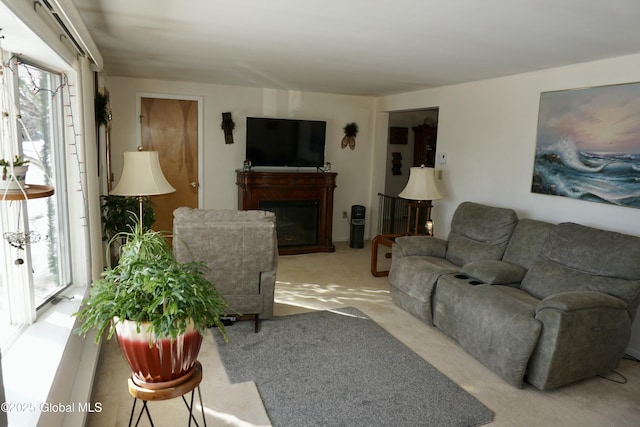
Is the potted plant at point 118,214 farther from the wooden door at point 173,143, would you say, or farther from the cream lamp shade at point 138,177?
the wooden door at point 173,143

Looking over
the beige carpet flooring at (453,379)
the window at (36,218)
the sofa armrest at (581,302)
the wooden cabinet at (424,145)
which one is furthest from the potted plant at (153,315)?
the wooden cabinet at (424,145)

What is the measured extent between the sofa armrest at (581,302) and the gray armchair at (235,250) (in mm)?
1963

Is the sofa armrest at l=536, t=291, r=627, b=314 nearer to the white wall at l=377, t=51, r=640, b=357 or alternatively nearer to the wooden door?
the white wall at l=377, t=51, r=640, b=357

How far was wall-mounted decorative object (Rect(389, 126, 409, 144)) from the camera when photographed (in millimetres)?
8625

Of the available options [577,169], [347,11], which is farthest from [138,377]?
[577,169]

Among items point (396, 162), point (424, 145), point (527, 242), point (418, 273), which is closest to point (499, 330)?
point (418, 273)

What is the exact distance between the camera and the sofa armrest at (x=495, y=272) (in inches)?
138

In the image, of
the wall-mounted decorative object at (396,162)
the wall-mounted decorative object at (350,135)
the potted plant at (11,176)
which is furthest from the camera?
the wall-mounted decorative object at (396,162)

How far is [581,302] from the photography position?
2.77 m

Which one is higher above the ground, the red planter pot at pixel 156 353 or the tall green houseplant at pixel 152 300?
the tall green houseplant at pixel 152 300

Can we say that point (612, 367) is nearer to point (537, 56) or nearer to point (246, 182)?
point (537, 56)

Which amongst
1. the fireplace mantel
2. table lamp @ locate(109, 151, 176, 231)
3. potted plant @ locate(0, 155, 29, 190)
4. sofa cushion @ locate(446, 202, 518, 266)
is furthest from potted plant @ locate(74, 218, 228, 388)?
the fireplace mantel

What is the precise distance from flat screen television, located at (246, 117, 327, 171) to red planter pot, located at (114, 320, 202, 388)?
4638mm

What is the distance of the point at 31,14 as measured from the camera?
183cm
